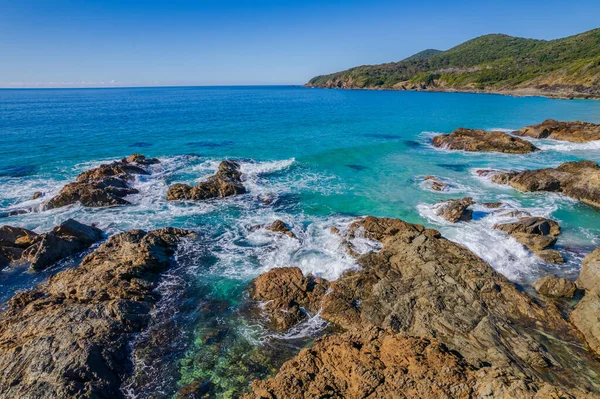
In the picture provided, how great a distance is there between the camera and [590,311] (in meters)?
13.0

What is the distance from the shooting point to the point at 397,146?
160ft

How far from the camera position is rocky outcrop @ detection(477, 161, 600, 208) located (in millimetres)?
26953

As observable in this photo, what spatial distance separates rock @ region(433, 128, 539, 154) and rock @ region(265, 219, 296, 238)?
34.7 metres

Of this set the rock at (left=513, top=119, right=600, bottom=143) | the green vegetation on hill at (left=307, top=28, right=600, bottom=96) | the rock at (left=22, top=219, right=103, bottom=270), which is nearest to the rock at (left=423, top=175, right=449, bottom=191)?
the rock at (left=22, top=219, right=103, bottom=270)

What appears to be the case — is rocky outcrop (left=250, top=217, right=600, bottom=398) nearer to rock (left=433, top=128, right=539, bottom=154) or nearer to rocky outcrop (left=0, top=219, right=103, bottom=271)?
rocky outcrop (left=0, top=219, right=103, bottom=271)

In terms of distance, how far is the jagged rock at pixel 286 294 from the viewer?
14.3 metres

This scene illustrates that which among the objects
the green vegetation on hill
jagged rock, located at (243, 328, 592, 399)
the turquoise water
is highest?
the green vegetation on hill

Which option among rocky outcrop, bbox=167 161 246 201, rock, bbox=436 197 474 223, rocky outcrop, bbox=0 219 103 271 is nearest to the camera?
rocky outcrop, bbox=0 219 103 271

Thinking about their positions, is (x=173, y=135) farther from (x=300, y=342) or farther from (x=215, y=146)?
(x=300, y=342)

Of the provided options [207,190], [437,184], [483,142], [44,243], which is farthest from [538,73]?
[44,243]

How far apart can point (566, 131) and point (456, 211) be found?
4317cm

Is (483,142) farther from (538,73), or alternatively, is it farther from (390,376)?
(538,73)

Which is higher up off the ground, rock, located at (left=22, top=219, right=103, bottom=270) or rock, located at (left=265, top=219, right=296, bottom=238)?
rock, located at (left=22, top=219, right=103, bottom=270)

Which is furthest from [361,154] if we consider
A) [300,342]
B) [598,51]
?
[598,51]
